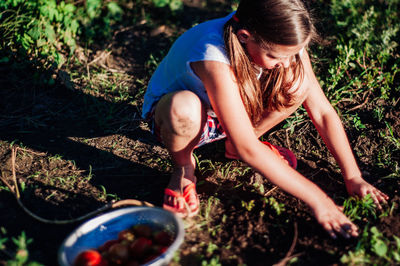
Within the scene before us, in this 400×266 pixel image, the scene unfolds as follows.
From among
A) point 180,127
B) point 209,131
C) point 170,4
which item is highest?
point 170,4

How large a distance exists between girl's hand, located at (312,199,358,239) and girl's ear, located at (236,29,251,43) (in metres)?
0.92

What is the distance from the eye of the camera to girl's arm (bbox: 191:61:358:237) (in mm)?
1929

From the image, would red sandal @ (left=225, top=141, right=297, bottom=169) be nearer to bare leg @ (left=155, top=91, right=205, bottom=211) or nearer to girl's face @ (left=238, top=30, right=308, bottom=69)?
bare leg @ (left=155, top=91, right=205, bottom=211)

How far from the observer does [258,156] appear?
194 centimetres

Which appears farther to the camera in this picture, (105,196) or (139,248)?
(105,196)

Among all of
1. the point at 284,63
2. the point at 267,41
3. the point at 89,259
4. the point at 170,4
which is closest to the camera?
the point at 89,259

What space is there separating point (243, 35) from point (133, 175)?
1.17m

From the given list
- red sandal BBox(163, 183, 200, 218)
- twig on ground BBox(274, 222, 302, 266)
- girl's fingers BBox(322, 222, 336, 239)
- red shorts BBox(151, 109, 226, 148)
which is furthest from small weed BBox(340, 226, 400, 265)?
red shorts BBox(151, 109, 226, 148)

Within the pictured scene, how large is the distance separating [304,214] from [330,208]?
0.22 meters

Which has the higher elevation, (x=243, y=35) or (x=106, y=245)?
(x=243, y=35)

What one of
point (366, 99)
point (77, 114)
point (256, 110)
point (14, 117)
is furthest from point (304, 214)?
point (14, 117)

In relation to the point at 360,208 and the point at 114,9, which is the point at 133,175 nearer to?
the point at 360,208

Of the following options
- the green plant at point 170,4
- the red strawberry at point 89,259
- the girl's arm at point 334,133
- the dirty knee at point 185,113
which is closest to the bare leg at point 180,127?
the dirty knee at point 185,113

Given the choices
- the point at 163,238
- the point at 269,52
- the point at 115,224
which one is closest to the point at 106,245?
the point at 115,224
